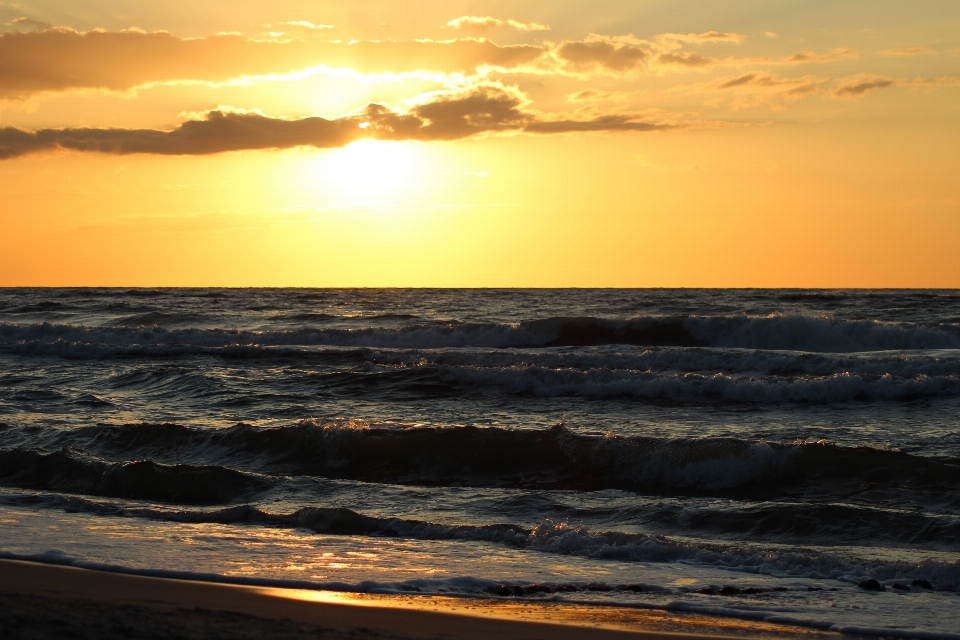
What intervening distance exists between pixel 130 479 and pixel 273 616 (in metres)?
5.46

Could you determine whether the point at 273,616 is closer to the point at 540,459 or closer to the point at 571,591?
the point at 571,591

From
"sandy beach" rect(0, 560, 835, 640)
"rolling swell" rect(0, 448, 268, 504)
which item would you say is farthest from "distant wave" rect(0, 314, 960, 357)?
"sandy beach" rect(0, 560, 835, 640)

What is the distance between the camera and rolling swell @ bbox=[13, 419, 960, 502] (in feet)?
31.8

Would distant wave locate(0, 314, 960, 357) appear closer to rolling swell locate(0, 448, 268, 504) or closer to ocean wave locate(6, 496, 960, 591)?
rolling swell locate(0, 448, 268, 504)

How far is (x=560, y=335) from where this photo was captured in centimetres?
2873

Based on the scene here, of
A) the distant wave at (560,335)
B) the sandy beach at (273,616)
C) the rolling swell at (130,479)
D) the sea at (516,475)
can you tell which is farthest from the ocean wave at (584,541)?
the distant wave at (560,335)

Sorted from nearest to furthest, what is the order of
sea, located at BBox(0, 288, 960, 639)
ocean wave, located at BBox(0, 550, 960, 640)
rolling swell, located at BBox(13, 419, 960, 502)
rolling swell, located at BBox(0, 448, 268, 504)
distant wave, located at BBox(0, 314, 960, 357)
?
ocean wave, located at BBox(0, 550, 960, 640) → sea, located at BBox(0, 288, 960, 639) → rolling swell, located at BBox(0, 448, 268, 504) → rolling swell, located at BBox(13, 419, 960, 502) → distant wave, located at BBox(0, 314, 960, 357)

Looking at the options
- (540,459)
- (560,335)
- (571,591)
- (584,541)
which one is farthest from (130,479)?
(560,335)

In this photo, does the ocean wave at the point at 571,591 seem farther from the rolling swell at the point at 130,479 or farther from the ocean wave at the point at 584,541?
the rolling swell at the point at 130,479

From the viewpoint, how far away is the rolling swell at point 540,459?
9.70m

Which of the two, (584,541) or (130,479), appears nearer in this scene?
(584,541)

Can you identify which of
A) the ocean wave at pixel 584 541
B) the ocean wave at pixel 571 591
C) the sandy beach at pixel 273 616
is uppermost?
the sandy beach at pixel 273 616

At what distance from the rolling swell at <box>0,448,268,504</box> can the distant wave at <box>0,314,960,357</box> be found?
13.9 m

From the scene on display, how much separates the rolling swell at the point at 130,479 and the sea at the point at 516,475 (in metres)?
0.03
